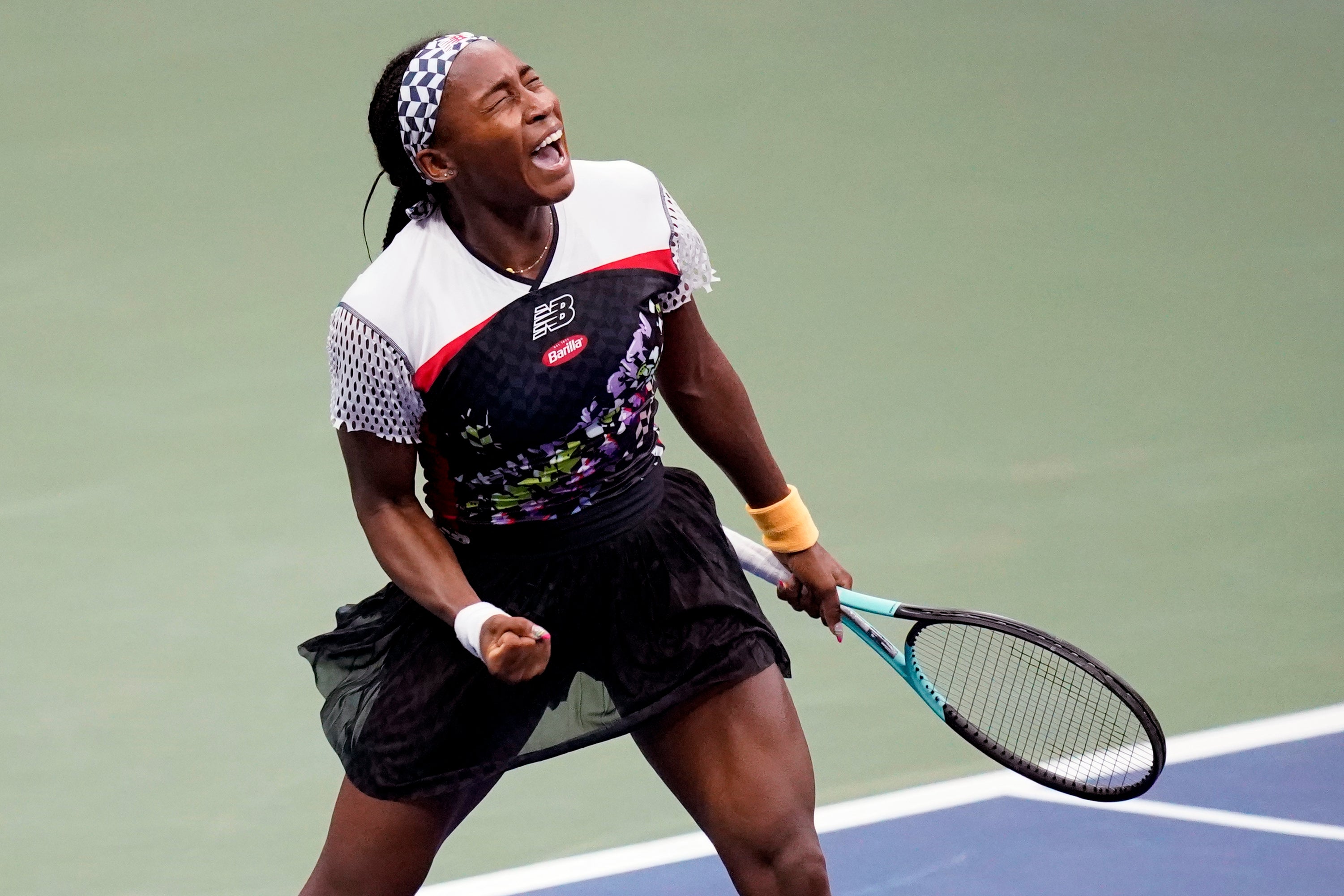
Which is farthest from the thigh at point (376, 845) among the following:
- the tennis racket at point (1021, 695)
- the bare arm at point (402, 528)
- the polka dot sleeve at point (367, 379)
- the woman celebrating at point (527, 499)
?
the tennis racket at point (1021, 695)

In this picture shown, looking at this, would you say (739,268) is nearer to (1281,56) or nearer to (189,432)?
(189,432)

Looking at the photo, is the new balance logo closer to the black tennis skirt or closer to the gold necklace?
the gold necklace

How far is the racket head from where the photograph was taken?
11.3 ft

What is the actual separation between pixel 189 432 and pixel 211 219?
130cm

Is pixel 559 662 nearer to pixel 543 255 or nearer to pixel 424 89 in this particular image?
pixel 543 255

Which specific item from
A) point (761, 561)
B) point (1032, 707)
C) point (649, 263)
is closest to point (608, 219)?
point (649, 263)

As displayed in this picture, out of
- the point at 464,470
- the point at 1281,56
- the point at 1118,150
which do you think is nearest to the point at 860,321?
the point at 1118,150

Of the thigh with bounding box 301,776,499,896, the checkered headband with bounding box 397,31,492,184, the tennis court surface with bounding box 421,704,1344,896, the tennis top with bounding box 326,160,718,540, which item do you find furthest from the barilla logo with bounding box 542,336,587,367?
the tennis court surface with bounding box 421,704,1344,896

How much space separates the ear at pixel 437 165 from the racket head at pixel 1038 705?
3.63 feet

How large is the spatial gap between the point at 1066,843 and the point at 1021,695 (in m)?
0.36

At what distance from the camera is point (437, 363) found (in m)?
3.03

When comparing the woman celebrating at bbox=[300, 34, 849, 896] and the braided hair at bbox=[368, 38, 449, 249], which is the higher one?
the braided hair at bbox=[368, 38, 449, 249]

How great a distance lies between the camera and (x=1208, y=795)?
464 centimetres

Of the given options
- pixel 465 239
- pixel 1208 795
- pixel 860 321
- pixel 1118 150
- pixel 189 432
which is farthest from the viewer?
pixel 1118 150
